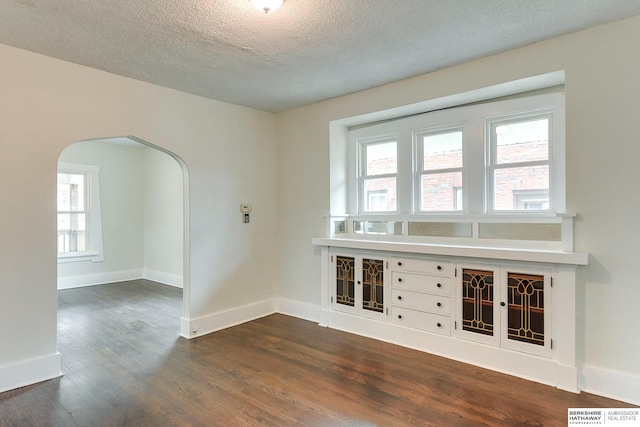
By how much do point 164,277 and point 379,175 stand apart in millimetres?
4814

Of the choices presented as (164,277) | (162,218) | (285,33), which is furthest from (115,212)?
(285,33)

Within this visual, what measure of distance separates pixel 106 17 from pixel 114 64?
2.77 feet

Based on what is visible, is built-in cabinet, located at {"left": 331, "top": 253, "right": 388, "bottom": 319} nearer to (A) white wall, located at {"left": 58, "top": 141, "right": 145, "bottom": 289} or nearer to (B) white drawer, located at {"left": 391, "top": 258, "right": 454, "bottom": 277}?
(B) white drawer, located at {"left": 391, "top": 258, "right": 454, "bottom": 277}

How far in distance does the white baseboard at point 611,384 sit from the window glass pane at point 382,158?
8.11ft

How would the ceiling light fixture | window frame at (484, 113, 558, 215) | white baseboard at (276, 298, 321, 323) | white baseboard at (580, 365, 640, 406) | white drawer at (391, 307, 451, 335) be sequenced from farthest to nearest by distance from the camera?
white baseboard at (276, 298, 321, 323)
white drawer at (391, 307, 451, 335)
window frame at (484, 113, 558, 215)
white baseboard at (580, 365, 640, 406)
the ceiling light fixture

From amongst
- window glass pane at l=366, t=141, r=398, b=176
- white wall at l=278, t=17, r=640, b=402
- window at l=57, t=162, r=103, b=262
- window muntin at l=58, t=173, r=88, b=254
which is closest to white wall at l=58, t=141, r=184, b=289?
window at l=57, t=162, r=103, b=262

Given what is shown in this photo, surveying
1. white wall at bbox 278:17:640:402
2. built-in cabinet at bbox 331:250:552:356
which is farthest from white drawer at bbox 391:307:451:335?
white wall at bbox 278:17:640:402

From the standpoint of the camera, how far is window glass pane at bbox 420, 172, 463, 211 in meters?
3.62

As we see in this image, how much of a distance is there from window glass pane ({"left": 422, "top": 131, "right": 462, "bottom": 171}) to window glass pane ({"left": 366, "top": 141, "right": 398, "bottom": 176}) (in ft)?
1.19

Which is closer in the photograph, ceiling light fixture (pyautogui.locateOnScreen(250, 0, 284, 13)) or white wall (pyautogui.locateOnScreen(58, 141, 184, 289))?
ceiling light fixture (pyautogui.locateOnScreen(250, 0, 284, 13))

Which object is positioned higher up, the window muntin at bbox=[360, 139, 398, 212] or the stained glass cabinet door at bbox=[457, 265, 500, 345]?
the window muntin at bbox=[360, 139, 398, 212]

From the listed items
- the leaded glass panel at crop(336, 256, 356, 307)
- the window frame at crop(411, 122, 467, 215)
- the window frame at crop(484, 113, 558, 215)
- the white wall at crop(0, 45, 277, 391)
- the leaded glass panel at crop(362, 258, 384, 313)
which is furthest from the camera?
the leaded glass panel at crop(336, 256, 356, 307)

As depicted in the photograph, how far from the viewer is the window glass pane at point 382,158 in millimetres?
4102

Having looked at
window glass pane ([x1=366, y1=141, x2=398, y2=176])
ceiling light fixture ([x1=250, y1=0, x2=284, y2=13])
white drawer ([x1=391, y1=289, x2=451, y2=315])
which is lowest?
white drawer ([x1=391, y1=289, x2=451, y2=315])
